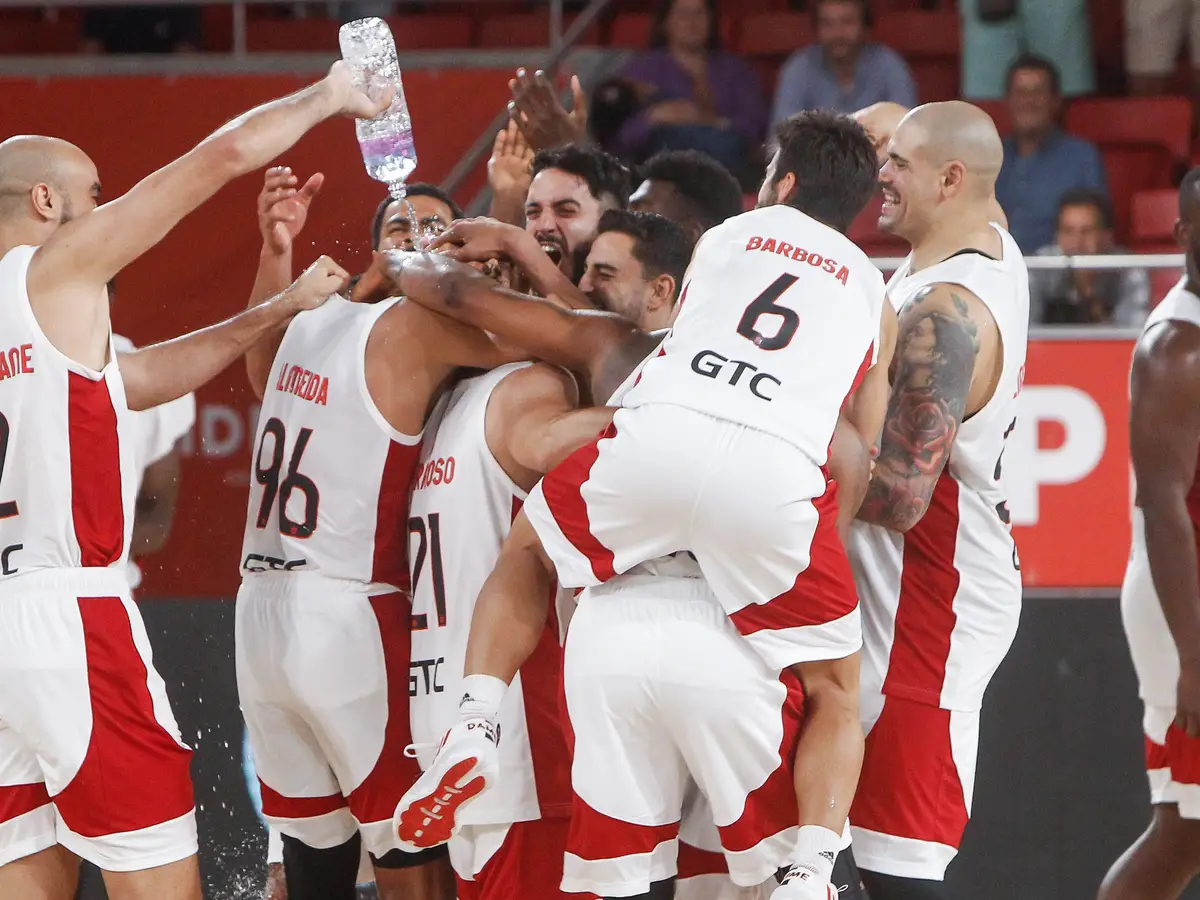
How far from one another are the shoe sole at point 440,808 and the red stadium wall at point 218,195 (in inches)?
144

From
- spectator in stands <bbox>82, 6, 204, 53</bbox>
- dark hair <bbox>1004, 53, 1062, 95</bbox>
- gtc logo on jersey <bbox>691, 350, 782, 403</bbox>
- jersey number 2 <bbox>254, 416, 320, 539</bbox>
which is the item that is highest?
spectator in stands <bbox>82, 6, 204, 53</bbox>

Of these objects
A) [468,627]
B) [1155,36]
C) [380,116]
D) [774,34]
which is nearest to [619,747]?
[468,627]

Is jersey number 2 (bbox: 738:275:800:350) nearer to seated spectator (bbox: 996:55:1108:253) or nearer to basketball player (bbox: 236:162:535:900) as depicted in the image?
basketball player (bbox: 236:162:535:900)

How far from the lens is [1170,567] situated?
4.62 m

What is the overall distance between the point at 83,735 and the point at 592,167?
Result: 2.30 m

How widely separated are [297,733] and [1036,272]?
3164mm

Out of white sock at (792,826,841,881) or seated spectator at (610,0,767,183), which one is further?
seated spectator at (610,0,767,183)

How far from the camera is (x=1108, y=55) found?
340 inches

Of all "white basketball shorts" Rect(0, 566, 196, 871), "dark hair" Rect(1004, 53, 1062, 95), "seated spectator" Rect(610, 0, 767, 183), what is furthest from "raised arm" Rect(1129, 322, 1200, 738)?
"seated spectator" Rect(610, 0, 767, 183)

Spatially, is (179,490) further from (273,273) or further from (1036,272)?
(1036,272)

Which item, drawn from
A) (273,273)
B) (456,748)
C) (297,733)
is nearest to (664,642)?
(456,748)

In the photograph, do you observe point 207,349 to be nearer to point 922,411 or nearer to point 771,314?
point 771,314

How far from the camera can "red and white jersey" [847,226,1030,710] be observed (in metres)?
4.01

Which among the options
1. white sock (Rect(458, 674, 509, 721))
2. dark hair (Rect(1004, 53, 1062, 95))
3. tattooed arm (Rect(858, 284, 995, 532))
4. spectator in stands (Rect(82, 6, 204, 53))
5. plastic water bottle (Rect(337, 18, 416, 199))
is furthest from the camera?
spectator in stands (Rect(82, 6, 204, 53))
